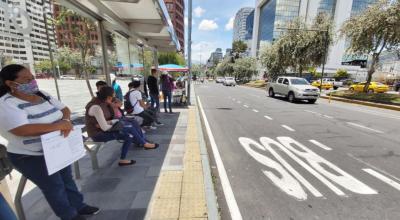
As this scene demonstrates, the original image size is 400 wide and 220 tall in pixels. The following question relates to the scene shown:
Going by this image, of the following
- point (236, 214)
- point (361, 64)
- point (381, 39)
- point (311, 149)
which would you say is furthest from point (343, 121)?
point (361, 64)

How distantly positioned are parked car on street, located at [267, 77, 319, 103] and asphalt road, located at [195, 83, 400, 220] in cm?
822

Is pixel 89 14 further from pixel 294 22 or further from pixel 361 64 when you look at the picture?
pixel 361 64

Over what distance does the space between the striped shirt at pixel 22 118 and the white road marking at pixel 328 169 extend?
14.7 ft

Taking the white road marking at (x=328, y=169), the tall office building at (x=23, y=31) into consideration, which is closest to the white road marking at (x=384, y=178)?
the white road marking at (x=328, y=169)

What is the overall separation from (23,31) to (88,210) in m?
3.04

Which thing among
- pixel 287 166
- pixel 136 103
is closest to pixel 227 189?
pixel 287 166

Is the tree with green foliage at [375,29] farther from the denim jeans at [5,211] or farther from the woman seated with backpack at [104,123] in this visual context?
the denim jeans at [5,211]

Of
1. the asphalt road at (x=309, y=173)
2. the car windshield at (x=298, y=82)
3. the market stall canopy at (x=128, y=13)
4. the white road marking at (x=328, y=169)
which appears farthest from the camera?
the car windshield at (x=298, y=82)

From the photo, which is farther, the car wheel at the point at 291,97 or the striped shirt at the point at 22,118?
the car wheel at the point at 291,97

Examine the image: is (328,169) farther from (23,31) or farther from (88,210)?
(23,31)

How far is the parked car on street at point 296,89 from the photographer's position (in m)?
15.6

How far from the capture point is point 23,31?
Answer: 11.5 feet

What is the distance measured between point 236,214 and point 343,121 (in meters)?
8.46

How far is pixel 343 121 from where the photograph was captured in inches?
364
